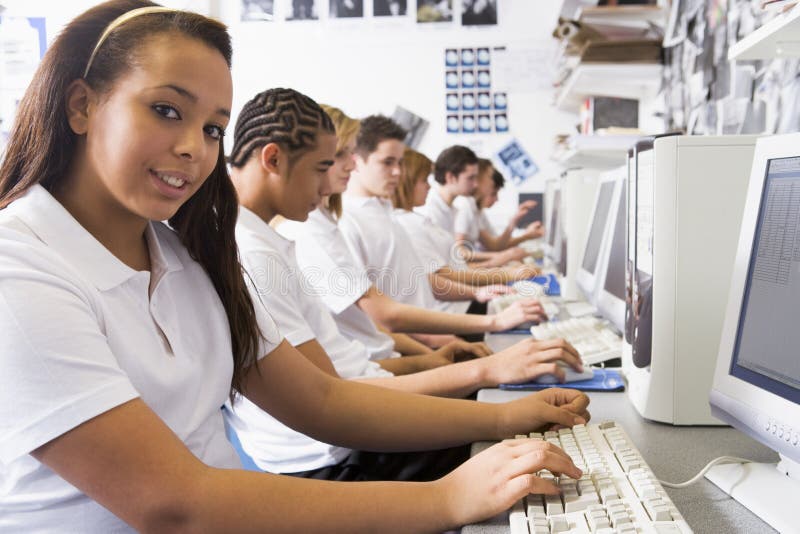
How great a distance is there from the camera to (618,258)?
158cm

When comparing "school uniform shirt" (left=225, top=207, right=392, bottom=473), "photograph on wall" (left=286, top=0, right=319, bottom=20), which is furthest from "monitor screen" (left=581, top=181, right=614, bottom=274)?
"photograph on wall" (left=286, top=0, right=319, bottom=20)

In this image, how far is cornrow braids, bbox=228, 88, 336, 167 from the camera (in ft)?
4.69

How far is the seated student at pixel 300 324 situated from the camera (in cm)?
126

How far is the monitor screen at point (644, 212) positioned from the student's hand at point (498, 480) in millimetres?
468

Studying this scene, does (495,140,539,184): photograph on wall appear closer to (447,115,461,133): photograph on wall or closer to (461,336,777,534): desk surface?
(447,115,461,133): photograph on wall

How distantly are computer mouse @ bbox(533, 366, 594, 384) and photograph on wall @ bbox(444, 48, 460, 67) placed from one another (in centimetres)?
374

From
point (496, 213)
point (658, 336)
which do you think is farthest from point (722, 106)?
point (496, 213)

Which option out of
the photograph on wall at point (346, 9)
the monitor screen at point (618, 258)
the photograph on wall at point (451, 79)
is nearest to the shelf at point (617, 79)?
the monitor screen at point (618, 258)

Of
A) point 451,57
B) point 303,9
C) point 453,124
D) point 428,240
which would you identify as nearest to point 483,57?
point 451,57

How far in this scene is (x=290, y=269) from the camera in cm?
137

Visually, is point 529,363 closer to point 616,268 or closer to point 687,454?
point 687,454

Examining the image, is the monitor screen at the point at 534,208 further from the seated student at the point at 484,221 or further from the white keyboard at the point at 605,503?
the white keyboard at the point at 605,503

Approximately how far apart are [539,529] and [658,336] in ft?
1.73

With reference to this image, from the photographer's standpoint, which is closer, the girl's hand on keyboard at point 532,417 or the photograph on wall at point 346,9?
the girl's hand on keyboard at point 532,417
